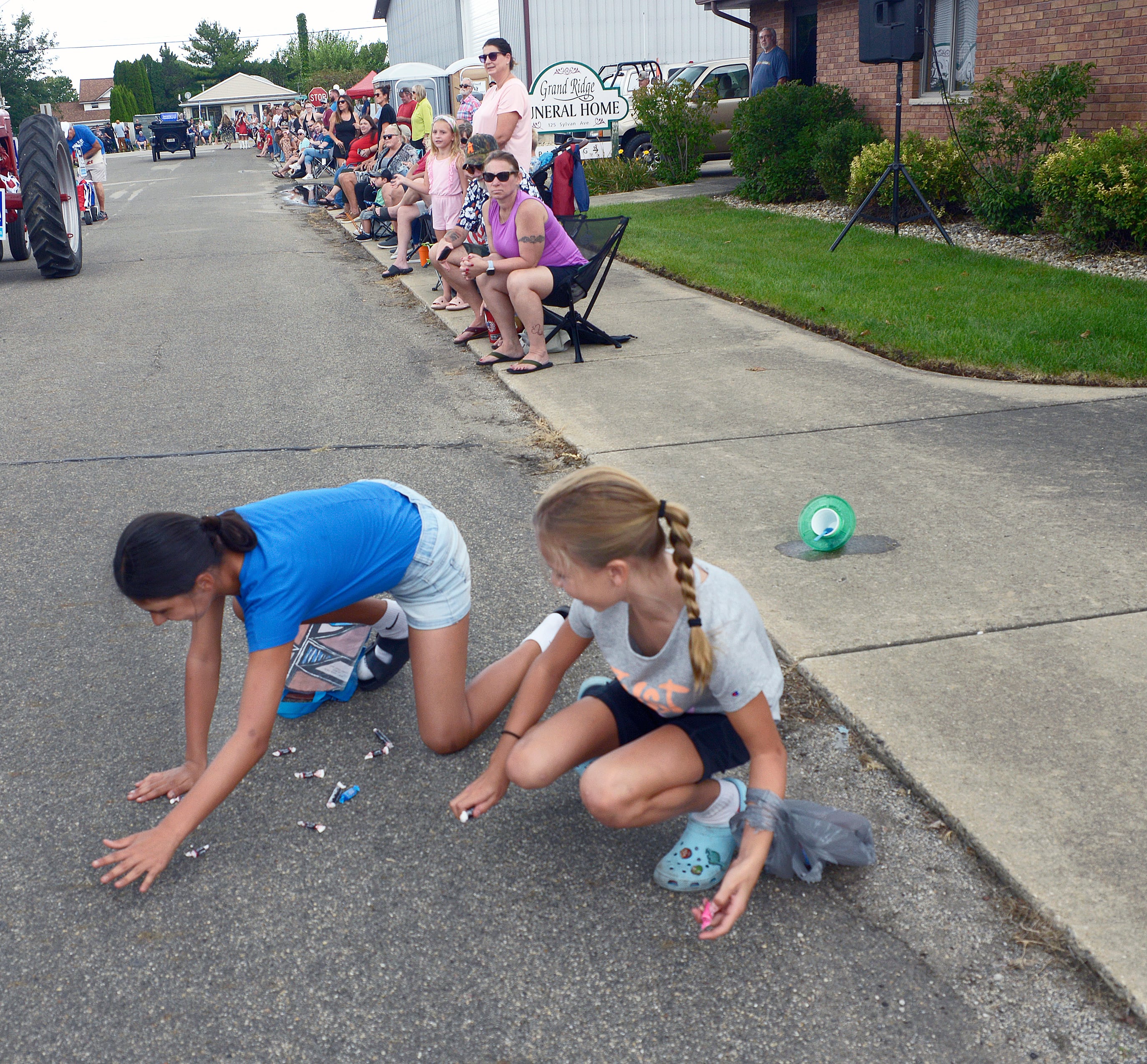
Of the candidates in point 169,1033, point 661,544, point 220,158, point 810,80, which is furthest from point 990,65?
point 220,158

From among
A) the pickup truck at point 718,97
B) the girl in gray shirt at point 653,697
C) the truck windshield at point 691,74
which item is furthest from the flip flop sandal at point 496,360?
the truck windshield at point 691,74

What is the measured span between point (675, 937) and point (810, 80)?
18.2 metres

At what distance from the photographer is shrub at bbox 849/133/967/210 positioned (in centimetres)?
1195

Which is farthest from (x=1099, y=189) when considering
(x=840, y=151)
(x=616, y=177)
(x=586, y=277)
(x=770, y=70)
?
(x=616, y=177)

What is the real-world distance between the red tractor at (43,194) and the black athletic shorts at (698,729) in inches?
417

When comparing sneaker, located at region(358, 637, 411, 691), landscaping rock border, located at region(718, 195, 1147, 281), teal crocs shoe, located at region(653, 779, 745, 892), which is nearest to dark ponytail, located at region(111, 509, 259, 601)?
sneaker, located at region(358, 637, 411, 691)

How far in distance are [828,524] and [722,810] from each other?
1.79m

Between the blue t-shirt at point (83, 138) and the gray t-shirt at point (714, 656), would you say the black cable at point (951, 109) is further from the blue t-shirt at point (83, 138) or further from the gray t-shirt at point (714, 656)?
the blue t-shirt at point (83, 138)

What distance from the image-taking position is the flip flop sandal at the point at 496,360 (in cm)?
743

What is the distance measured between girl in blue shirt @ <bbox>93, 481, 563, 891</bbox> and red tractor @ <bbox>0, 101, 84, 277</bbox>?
9.62 meters

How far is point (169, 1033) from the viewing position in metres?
2.13

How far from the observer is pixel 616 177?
17922 mm

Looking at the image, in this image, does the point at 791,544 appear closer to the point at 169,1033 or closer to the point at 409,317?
the point at 169,1033

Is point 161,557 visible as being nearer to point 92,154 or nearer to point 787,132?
point 787,132
